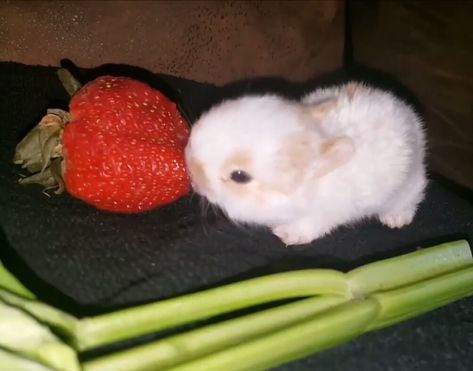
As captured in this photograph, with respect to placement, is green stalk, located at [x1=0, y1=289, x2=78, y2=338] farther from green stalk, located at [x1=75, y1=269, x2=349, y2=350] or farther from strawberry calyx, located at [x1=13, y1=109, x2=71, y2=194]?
strawberry calyx, located at [x1=13, y1=109, x2=71, y2=194]

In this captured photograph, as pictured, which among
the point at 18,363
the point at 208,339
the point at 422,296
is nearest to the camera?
the point at 18,363

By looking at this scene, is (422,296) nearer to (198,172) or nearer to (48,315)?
(198,172)

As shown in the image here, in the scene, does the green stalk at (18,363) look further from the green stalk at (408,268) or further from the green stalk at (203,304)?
the green stalk at (408,268)

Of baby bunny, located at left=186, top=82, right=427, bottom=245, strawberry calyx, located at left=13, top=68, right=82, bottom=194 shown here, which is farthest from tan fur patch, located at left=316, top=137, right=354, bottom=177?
strawberry calyx, located at left=13, top=68, right=82, bottom=194

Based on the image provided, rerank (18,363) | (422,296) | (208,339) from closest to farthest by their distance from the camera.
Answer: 1. (18,363)
2. (208,339)
3. (422,296)

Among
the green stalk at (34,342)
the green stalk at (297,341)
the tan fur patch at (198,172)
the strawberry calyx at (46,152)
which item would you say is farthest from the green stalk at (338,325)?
the strawberry calyx at (46,152)

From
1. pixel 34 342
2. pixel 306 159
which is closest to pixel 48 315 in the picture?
pixel 34 342

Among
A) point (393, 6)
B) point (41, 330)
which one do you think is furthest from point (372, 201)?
point (393, 6)
